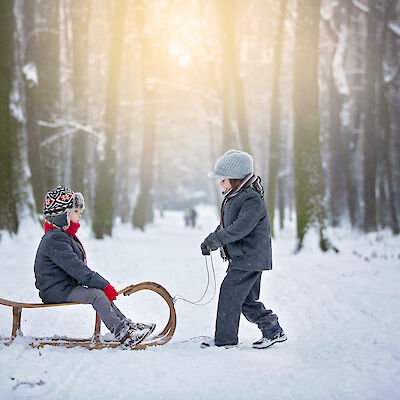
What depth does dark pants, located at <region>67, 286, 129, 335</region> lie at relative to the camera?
3.86m

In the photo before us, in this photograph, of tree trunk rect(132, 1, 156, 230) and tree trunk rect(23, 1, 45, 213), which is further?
tree trunk rect(132, 1, 156, 230)

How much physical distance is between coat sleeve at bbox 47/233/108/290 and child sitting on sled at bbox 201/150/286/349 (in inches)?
38.4

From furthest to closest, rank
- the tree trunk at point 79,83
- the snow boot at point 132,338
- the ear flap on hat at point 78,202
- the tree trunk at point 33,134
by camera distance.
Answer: the tree trunk at point 79,83 → the tree trunk at point 33,134 → the ear flap on hat at point 78,202 → the snow boot at point 132,338

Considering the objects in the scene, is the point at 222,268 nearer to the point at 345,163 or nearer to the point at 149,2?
the point at 345,163

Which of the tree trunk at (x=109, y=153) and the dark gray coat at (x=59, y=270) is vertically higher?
the tree trunk at (x=109, y=153)

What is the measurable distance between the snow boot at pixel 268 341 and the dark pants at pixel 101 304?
1214 millimetres

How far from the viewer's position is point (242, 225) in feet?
13.1

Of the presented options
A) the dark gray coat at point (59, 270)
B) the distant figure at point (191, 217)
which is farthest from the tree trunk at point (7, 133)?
the distant figure at point (191, 217)

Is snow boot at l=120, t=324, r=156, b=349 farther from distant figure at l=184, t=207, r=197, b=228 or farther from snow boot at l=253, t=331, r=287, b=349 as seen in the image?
distant figure at l=184, t=207, r=197, b=228

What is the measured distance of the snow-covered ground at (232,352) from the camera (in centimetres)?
301

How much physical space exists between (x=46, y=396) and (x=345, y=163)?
17.6 m

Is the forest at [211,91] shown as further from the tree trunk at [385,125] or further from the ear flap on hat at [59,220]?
the ear flap on hat at [59,220]

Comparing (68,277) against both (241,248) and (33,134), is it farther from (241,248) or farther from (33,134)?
(33,134)

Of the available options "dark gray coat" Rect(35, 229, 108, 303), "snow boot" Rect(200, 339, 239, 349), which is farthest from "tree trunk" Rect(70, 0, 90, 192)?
"snow boot" Rect(200, 339, 239, 349)
